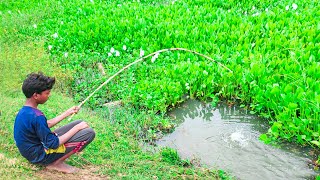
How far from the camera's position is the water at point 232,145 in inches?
187

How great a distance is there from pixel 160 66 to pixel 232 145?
7.66 ft

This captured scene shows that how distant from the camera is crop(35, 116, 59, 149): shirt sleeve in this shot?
3.80 meters

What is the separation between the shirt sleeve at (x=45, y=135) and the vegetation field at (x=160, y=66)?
49 centimetres

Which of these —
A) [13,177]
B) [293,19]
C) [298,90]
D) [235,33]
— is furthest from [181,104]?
[293,19]

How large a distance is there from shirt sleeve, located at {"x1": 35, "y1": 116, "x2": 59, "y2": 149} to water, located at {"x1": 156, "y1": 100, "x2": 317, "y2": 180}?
178cm

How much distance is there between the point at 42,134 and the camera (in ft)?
12.6

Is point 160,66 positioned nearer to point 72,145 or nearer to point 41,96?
point 72,145

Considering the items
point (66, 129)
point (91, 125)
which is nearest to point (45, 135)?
point (66, 129)

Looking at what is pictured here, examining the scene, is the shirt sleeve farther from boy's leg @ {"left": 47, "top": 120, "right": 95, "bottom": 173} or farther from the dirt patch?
the dirt patch

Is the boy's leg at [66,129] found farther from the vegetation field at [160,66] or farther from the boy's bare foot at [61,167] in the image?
the vegetation field at [160,66]

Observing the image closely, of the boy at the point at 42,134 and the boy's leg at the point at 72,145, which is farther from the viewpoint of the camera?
the boy's leg at the point at 72,145

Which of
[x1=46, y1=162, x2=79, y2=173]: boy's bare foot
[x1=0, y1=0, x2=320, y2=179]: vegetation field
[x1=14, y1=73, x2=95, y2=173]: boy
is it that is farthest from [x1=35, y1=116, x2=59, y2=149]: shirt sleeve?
[x1=0, y1=0, x2=320, y2=179]: vegetation field

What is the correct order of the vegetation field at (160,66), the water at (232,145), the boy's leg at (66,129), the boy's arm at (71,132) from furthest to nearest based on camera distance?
the vegetation field at (160,66), the water at (232,145), the boy's leg at (66,129), the boy's arm at (71,132)

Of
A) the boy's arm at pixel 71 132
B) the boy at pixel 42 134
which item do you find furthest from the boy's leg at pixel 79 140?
the boy's arm at pixel 71 132
